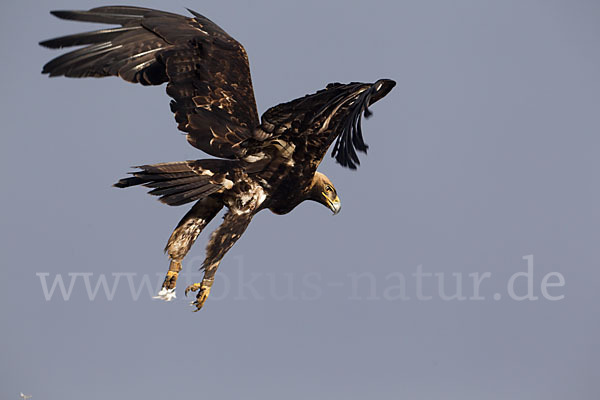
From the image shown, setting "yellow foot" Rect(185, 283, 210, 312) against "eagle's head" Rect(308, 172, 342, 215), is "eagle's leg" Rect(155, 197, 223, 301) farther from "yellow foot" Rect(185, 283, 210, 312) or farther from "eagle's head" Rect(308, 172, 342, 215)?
"eagle's head" Rect(308, 172, 342, 215)

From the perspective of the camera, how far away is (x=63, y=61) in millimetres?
11164

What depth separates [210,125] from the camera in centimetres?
1142

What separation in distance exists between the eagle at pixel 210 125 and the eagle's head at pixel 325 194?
280 mm

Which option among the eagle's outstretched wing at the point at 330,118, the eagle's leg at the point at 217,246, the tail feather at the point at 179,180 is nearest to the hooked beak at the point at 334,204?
the eagle's outstretched wing at the point at 330,118

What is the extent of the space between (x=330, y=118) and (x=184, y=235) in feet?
7.61

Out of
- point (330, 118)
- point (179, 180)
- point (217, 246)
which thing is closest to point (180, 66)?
point (179, 180)

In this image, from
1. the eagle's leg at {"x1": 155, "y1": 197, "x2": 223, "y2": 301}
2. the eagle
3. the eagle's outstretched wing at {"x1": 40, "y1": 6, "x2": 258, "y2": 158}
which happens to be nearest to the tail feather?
the eagle

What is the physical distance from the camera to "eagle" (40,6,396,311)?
35.7ft

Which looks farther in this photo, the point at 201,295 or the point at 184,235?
the point at 184,235

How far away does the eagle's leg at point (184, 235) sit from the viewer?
11.2m

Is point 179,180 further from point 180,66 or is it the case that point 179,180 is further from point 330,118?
point 330,118

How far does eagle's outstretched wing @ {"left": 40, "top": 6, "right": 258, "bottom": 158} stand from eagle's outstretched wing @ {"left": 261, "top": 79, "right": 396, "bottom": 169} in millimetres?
680

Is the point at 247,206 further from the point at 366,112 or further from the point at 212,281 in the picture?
the point at 366,112

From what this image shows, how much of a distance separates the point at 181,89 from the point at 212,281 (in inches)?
93.5
